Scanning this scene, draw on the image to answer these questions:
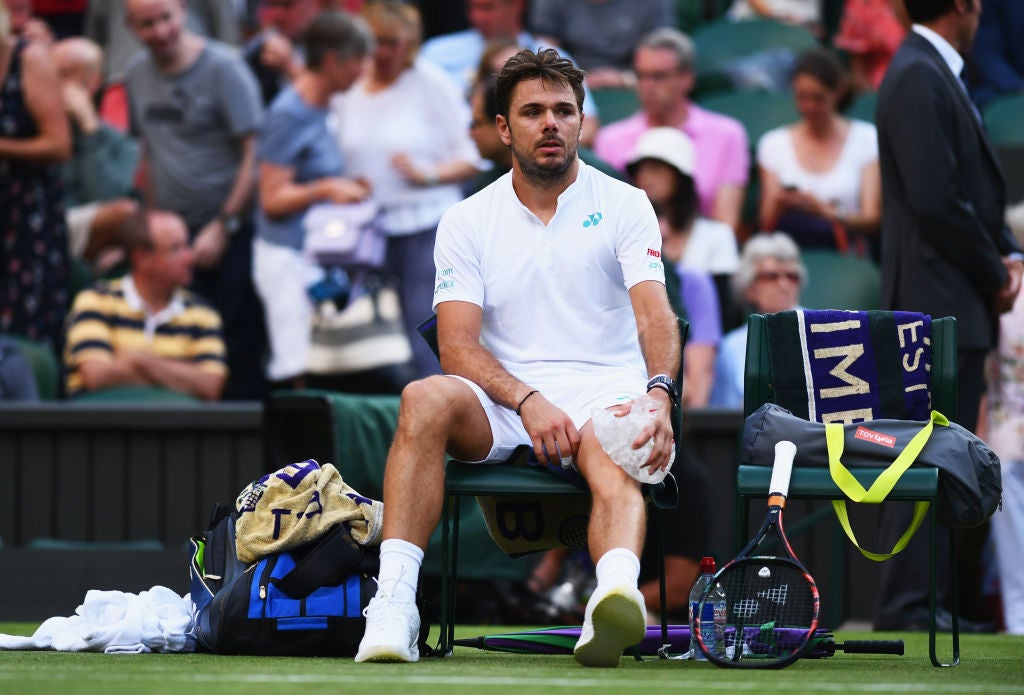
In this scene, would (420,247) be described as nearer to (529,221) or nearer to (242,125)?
(242,125)

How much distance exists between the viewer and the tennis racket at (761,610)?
14.4ft

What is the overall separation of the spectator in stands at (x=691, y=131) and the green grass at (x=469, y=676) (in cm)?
461

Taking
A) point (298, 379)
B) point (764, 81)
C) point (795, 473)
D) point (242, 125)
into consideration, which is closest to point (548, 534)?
point (795, 473)

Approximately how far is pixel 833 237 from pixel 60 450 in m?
3.93

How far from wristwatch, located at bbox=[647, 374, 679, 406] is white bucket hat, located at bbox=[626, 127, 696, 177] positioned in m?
3.91

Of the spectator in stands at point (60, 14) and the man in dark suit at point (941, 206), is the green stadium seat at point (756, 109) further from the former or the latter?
the spectator in stands at point (60, 14)

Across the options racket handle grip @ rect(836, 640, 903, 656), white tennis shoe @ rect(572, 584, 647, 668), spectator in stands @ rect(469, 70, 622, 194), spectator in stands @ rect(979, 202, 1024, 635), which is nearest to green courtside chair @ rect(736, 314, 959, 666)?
racket handle grip @ rect(836, 640, 903, 656)

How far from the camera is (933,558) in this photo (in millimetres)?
4625

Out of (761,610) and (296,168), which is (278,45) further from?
(761,610)

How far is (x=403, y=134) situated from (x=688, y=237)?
5.02 feet

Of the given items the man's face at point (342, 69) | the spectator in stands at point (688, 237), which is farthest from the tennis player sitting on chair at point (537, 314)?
the man's face at point (342, 69)

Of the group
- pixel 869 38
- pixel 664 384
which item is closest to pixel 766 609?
pixel 664 384

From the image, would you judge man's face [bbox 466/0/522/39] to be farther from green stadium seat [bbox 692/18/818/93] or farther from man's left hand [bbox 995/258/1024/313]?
man's left hand [bbox 995/258/1024/313]

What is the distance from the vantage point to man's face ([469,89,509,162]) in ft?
22.4
